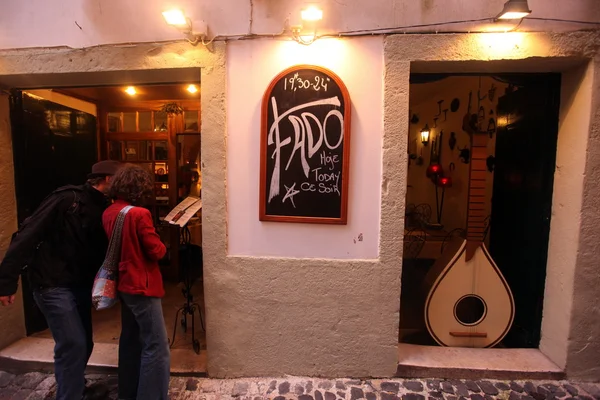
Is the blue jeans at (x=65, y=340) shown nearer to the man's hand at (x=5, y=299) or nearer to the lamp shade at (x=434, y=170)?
the man's hand at (x=5, y=299)

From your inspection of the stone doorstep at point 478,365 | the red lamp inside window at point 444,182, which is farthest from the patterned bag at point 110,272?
the red lamp inside window at point 444,182

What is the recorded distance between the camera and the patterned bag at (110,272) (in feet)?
7.41

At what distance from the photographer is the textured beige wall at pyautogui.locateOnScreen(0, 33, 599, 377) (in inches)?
107

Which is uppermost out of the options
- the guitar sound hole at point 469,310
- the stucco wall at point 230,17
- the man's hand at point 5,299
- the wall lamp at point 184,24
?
the stucco wall at point 230,17

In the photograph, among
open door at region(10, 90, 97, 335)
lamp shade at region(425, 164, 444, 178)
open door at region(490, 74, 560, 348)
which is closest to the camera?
open door at region(490, 74, 560, 348)

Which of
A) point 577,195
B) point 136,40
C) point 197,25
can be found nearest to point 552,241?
point 577,195

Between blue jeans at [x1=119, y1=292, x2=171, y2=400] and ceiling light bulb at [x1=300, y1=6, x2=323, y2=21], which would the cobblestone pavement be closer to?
blue jeans at [x1=119, y1=292, x2=171, y2=400]

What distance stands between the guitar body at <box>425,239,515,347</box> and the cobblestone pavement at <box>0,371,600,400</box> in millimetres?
453

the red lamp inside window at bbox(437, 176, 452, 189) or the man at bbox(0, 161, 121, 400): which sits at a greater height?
the red lamp inside window at bbox(437, 176, 452, 189)

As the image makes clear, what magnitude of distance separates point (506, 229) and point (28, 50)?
17.3 ft

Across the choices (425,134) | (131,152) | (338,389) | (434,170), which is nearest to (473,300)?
(338,389)

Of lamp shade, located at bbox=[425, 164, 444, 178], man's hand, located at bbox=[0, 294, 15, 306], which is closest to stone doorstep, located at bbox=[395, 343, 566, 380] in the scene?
man's hand, located at bbox=[0, 294, 15, 306]

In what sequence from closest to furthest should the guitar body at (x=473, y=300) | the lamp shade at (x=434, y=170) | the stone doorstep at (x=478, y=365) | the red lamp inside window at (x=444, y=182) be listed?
1. the stone doorstep at (x=478, y=365)
2. the guitar body at (x=473, y=300)
3. the red lamp inside window at (x=444, y=182)
4. the lamp shade at (x=434, y=170)

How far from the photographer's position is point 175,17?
2.51 m
